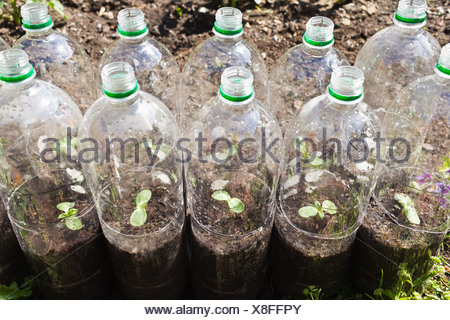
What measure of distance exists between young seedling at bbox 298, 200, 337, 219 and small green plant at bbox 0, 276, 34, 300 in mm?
1473

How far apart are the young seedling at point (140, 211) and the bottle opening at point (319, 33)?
1147mm

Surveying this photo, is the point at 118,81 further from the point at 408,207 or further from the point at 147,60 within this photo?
the point at 408,207

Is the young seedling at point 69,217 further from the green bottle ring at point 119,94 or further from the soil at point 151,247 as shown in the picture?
the green bottle ring at point 119,94

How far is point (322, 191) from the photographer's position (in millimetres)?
2420

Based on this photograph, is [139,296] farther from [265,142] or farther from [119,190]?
[265,142]

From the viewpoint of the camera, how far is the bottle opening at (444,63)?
1.96 m

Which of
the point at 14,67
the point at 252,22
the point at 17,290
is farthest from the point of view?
the point at 252,22

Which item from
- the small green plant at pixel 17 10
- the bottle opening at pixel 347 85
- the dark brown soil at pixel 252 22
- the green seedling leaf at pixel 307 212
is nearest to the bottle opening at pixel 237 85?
the bottle opening at pixel 347 85

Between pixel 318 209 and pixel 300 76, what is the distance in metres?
0.87

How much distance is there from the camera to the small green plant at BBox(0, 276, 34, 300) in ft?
7.64

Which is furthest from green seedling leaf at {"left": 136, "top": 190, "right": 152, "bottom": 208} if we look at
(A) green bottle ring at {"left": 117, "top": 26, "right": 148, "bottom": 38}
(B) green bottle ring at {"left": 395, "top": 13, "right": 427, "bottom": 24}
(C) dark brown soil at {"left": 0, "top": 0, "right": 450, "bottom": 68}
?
(C) dark brown soil at {"left": 0, "top": 0, "right": 450, "bottom": 68}

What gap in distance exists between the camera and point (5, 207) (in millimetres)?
2309

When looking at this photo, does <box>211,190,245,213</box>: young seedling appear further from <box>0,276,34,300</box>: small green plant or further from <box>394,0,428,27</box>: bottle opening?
<box>394,0,428,27</box>: bottle opening

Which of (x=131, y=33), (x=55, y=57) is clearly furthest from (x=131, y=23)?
(x=55, y=57)
